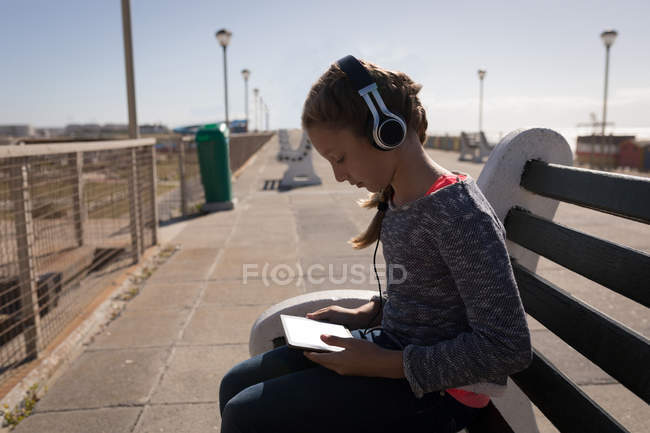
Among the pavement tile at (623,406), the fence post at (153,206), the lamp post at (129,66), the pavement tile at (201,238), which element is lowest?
the pavement tile at (623,406)

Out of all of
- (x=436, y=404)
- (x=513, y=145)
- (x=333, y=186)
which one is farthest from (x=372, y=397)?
(x=333, y=186)

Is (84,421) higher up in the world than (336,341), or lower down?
lower down

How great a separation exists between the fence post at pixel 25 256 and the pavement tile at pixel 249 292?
4.90 ft

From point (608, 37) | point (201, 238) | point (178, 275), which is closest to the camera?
point (178, 275)

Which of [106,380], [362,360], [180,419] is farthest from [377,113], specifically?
[106,380]

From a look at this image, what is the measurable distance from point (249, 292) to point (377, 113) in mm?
3827

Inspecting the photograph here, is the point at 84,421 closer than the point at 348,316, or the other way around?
the point at 348,316

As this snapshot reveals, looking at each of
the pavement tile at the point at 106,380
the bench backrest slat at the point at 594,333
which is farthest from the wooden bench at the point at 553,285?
the pavement tile at the point at 106,380

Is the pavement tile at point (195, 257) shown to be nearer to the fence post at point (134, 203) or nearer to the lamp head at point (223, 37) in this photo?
the fence post at point (134, 203)

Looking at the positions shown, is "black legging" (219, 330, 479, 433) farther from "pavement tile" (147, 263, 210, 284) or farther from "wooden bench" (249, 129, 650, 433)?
"pavement tile" (147, 263, 210, 284)

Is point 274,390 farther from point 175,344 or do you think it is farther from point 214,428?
point 175,344

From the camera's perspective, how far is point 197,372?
3.36 meters

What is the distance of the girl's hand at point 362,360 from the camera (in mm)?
1348

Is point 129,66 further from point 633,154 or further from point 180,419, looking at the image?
point 633,154
